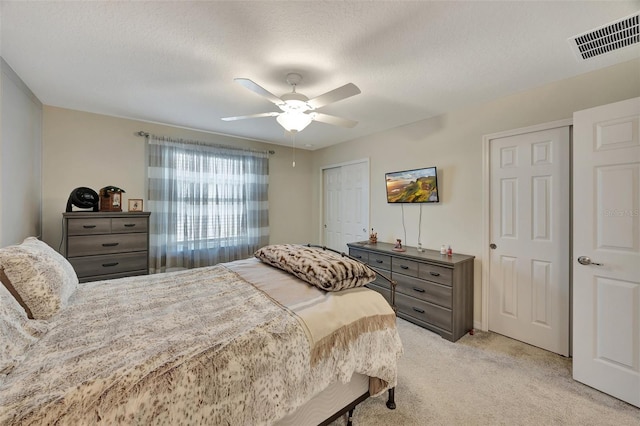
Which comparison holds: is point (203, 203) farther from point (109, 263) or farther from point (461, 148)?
point (461, 148)

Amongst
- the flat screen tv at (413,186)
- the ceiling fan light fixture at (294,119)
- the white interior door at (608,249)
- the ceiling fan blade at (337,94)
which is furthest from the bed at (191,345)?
the flat screen tv at (413,186)

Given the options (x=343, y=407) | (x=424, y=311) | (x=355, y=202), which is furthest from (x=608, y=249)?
(x=355, y=202)

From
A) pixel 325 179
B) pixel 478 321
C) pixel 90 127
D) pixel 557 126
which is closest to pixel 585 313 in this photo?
pixel 478 321

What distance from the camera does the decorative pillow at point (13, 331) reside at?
991 mm

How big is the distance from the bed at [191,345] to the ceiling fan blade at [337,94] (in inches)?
46.9

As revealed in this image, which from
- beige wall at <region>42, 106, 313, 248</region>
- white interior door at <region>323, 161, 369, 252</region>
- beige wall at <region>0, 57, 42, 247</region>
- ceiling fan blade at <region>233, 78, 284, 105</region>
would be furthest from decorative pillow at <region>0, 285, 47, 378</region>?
white interior door at <region>323, 161, 369, 252</region>

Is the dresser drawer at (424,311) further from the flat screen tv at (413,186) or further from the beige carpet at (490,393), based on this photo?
the flat screen tv at (413,186)

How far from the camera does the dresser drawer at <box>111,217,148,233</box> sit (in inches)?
113

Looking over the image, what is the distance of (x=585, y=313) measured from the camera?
78.5 inches

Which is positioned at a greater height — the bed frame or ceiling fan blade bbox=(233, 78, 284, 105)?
ceiling fan blade bbox=(233, 78, 284, 105)

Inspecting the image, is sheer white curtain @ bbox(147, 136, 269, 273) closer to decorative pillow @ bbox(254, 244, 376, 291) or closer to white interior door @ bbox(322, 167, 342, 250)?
white interior door @ bbox(322, 167, 342, 250)

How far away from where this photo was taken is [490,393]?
195 centimetres

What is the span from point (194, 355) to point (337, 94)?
1.78m

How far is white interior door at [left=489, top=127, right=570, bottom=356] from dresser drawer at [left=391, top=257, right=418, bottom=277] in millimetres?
814
